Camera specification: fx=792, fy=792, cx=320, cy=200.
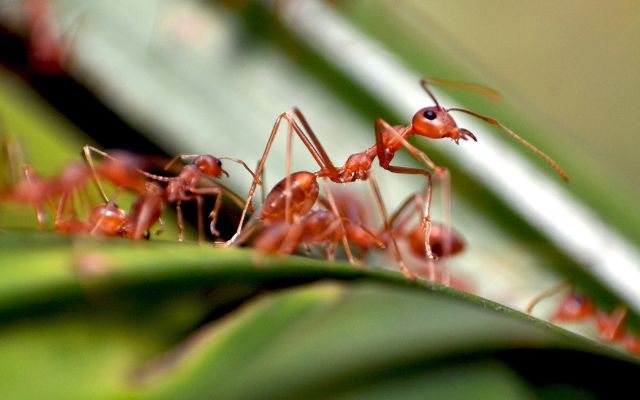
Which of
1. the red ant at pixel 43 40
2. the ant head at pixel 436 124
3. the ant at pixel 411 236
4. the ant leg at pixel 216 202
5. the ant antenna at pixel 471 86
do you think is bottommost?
the ant leg at pixel 216 202

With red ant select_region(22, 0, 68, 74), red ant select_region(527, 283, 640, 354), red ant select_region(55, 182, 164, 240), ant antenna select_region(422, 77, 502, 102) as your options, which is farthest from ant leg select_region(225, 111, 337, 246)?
red ant select_region(22, 0, 68, 74)

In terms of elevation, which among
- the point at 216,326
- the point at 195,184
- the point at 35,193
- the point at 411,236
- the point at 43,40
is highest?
the point at 43,40

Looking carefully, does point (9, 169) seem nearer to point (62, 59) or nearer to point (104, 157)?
point (104, 157)

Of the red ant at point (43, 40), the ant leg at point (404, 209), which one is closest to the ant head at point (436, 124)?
the ant leg at point (404, 209)

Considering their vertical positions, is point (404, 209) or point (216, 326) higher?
point (404, 209)

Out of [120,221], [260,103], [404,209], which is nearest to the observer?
[120,221]

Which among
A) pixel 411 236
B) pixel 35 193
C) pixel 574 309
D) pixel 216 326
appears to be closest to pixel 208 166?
pixel 35 193

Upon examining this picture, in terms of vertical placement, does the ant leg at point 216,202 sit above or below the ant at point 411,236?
below

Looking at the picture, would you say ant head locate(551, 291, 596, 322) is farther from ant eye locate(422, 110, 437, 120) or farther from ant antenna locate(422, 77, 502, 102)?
ant eye locate(422, 110, 437, 120)

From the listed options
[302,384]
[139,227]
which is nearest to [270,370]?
[302,384]

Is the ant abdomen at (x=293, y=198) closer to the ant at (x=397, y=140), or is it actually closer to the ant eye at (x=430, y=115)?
the ant at (x=397, y=140)

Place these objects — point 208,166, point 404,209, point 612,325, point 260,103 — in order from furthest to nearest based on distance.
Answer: point 260,103 → point 612,325 → point 404,209 → point 208,166

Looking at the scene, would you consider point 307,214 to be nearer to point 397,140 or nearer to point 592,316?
point 397,140
